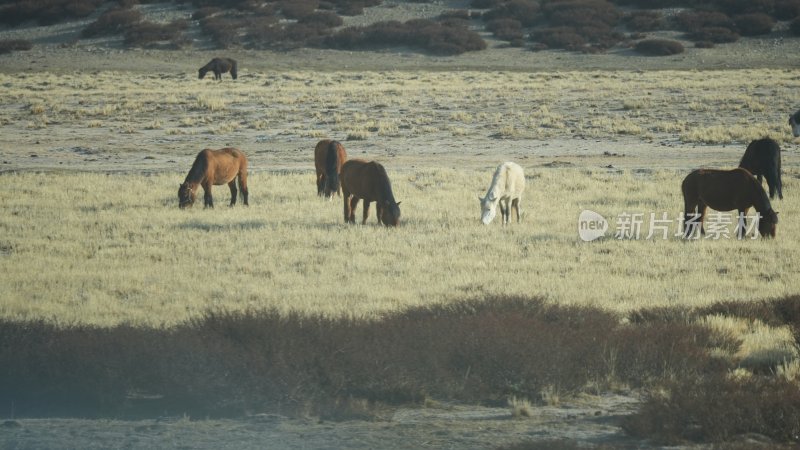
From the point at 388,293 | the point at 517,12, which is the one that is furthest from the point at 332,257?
the point at 517,12

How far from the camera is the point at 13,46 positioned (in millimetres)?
74875

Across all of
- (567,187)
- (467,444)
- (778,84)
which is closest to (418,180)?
(567,187)

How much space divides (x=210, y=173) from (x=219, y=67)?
1634 inches

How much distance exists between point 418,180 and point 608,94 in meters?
22.2

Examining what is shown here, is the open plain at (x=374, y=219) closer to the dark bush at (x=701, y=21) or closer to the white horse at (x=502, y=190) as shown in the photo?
the white horse at (x=502, y=190)

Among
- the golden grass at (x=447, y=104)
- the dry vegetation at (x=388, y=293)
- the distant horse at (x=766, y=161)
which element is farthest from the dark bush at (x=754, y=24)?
the distant horse at (x=766, y=161)

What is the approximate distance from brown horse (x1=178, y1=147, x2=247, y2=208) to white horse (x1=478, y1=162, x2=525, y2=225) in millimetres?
5189

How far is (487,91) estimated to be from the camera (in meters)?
47.4

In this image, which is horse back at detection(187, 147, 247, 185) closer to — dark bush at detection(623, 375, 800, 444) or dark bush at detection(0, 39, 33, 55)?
dark bush at detection(623, 375, 800, 444)

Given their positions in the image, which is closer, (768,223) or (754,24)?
(768,223)

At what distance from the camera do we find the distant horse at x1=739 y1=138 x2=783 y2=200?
65.5ft

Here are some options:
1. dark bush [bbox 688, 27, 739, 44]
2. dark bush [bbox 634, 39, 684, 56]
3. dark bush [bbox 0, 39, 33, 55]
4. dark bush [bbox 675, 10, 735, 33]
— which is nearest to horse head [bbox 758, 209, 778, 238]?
dark bush [bbox 634, 39, 684, 56]

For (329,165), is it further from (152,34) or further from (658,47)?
(152,34)

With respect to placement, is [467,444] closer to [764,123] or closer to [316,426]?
[316,426]
